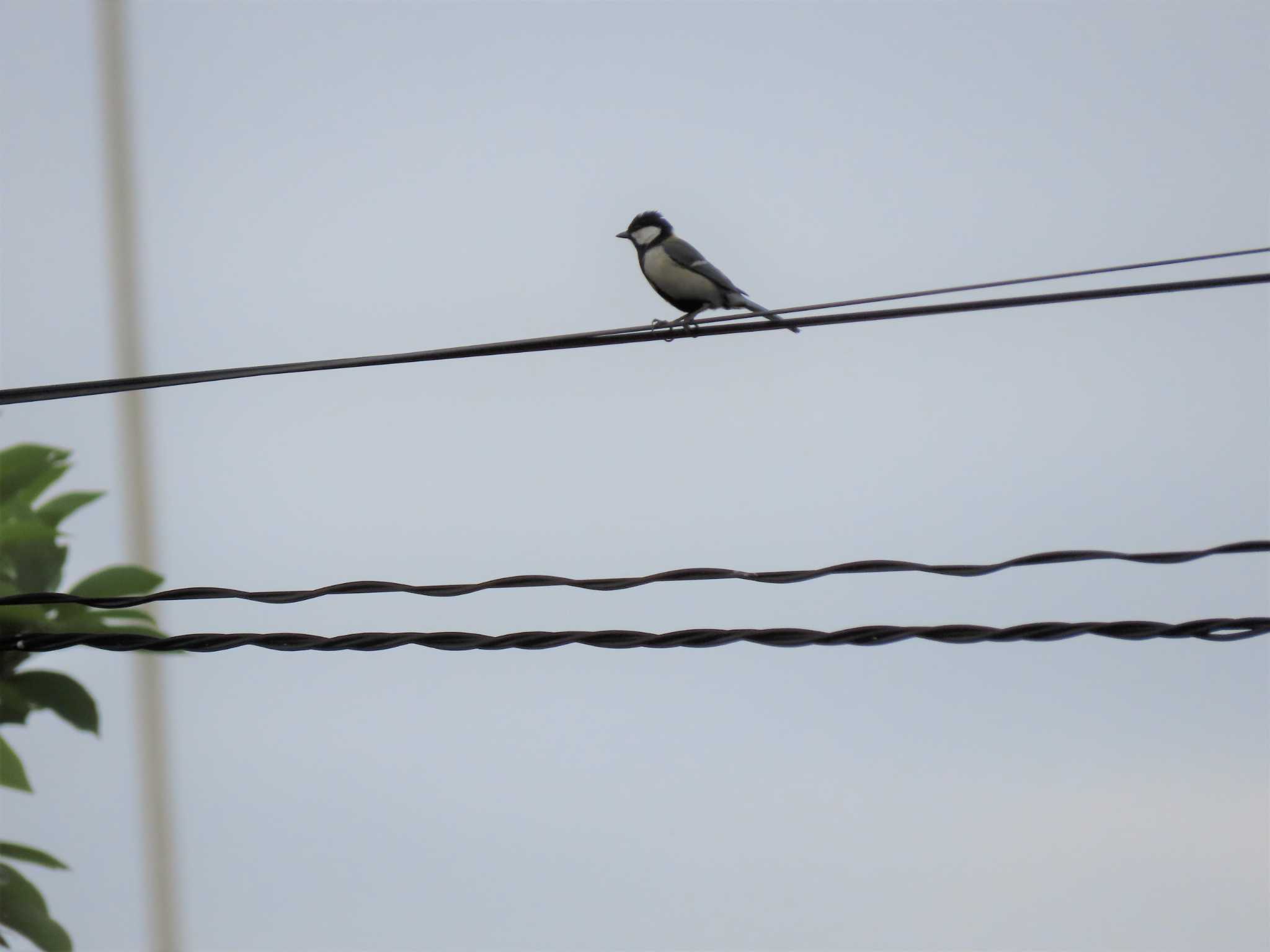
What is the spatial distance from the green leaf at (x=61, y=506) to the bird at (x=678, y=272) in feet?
11.7

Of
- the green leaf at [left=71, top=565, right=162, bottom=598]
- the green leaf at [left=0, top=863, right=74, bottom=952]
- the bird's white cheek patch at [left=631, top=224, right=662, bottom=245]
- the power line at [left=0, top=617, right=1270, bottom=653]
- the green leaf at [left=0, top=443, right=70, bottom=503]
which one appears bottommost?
the green leaf at [left=0, top=863, right=74, bottom=952]

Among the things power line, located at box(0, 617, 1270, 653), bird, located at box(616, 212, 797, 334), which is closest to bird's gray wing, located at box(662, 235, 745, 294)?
bird, located at box(616, 212, 797, 334)

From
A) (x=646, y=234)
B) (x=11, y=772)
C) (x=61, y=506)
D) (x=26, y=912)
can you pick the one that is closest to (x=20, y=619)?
(x=11, y=772)

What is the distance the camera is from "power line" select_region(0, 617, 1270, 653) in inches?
98.2

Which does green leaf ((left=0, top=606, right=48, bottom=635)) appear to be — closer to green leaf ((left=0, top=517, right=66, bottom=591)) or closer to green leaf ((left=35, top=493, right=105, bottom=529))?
green leaf ((left=0, top=517, right=66, bottom=591))

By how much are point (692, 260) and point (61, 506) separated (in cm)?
412

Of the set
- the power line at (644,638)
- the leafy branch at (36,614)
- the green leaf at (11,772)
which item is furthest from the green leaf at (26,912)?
the power line at (644,638)

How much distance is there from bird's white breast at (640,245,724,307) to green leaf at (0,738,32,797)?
161 inches

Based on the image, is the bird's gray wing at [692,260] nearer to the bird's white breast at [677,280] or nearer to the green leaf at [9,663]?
the bird's white breast at [677,280]

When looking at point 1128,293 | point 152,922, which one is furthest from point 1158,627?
point 152,922

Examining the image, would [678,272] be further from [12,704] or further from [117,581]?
[12,704]

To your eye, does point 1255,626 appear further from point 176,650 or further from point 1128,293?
point 176,650

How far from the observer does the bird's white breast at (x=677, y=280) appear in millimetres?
4449

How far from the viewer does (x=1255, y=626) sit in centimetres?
250
